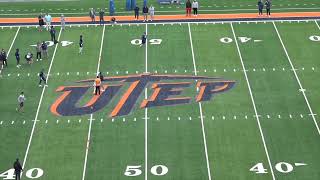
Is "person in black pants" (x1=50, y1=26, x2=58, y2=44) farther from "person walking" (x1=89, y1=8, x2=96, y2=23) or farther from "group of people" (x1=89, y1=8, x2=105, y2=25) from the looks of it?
"person walking" (x1=89, y1=8, x2=96, y2=23)

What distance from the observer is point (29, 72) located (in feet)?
196

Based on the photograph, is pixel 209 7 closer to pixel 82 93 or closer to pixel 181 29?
pixel 181 29

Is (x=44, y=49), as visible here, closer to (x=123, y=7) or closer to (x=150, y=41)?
(x=150, y=41)

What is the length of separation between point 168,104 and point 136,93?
2.65 m

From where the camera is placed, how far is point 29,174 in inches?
1857

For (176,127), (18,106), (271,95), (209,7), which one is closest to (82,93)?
(18,106)

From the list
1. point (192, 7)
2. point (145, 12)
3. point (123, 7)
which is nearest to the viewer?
point (145, 12)

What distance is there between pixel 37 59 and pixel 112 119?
435 inches

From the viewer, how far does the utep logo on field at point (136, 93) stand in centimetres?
5450

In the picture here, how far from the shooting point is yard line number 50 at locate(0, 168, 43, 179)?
4687cm

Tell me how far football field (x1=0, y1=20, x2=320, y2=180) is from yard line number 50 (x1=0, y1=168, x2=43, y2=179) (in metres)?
0.05

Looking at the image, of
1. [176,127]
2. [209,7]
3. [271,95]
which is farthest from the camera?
[209,7]

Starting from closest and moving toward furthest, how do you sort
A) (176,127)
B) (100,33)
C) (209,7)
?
(176,127) < (100,33) < (209,7)

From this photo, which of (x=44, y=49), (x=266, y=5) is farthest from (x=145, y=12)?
(x=44, y=49)
